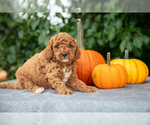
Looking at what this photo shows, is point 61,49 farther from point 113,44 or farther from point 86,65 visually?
point 113,44

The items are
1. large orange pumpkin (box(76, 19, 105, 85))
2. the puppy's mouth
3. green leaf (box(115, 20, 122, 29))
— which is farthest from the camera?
green leaf (box(115, 20, 122, 29))

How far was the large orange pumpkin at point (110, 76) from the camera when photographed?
1.55 metres

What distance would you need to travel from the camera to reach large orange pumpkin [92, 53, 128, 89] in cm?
155

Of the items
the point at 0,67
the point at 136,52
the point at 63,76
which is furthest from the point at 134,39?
the point at 0,67

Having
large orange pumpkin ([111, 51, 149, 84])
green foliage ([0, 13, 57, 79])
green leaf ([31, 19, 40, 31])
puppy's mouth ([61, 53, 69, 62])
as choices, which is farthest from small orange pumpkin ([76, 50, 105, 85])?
green leaf ([31, 19, 40, 31])

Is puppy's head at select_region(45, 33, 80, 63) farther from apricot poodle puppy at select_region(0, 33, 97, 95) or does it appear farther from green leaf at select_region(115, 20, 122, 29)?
green leaf at select_region(115, 20, 122, 29)

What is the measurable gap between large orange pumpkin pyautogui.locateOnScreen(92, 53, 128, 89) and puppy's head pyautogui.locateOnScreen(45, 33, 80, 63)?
0.36m

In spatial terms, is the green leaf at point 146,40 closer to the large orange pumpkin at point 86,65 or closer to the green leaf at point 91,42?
the green leaf at point 91,42

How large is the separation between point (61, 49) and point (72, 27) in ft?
4.00

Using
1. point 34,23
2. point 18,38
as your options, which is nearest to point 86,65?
point 34,23

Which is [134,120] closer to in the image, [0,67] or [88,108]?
[88,108]

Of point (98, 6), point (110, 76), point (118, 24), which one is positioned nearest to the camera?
point (110, 76)

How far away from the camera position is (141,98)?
1.17 metres

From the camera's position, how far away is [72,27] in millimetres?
2459
